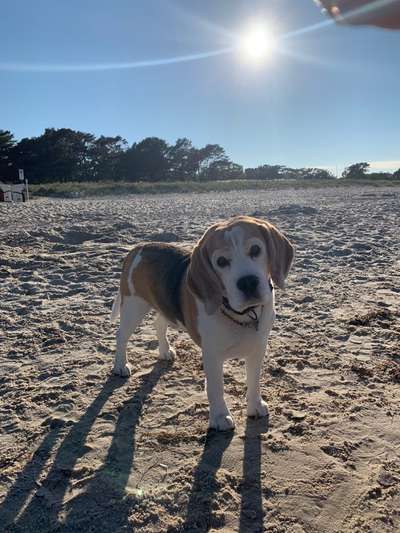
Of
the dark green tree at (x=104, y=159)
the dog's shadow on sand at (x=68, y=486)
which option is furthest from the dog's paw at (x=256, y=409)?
the dark green tree at (x=104, y=159)

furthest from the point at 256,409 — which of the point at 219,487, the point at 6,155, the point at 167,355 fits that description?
the point at 6,155

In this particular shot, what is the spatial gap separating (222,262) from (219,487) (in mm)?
1300

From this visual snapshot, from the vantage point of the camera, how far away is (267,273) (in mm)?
3150

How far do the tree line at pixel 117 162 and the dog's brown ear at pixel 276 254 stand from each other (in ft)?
182

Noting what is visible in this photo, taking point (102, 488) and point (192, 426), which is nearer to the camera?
point (102, 488)

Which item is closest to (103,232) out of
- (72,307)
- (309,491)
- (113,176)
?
(72,307)

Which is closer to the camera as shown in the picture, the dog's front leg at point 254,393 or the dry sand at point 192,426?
the dry sand at point 192,426

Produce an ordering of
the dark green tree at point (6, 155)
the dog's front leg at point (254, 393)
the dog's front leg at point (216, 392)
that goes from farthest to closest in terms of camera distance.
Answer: the dark green tree at point (6, 155) → the dog's front leg at point (254, 393) → the dog's front leg at point (216, 392)

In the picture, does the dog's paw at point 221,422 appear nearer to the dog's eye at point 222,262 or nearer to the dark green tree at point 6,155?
the dog's eye at point 222,262

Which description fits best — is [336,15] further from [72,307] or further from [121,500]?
[72,307]

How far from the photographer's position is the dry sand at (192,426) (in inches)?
103

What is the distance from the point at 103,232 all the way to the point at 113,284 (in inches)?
172

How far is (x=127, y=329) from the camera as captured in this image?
420cm

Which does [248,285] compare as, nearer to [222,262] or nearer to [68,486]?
[222,262]
